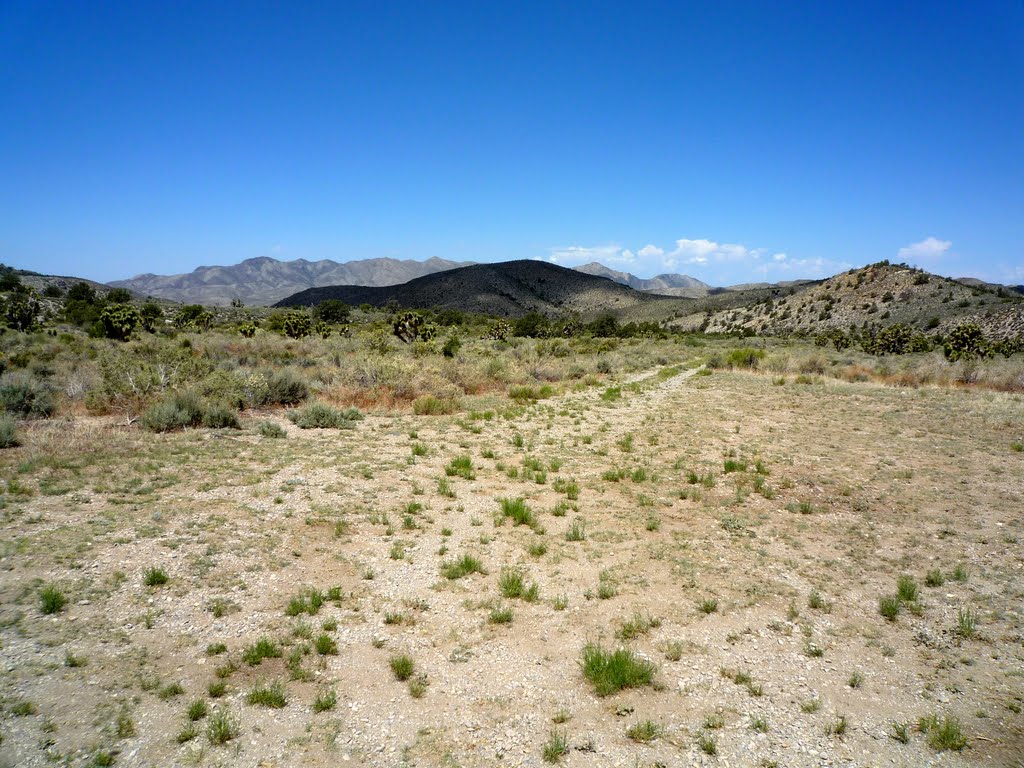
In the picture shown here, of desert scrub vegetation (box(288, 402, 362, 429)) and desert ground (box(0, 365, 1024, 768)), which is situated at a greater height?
desert scrub vegetation (box(288, 402, 362, 429))

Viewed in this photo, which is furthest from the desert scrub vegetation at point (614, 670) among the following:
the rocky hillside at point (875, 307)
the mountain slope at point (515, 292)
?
the mountain slope at point (515, 292)

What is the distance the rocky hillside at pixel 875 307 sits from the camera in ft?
160

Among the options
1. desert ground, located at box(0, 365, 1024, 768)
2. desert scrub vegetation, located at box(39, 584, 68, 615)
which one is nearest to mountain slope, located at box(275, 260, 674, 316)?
desert ground, located at box(0, 365, 1024, 768)

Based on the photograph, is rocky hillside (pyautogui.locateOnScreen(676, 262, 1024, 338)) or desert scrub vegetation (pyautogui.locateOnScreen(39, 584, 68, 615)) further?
rocky hillside (pyautogui.locateOnScreen(676, 262, 1024, 338))

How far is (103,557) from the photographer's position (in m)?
6.20

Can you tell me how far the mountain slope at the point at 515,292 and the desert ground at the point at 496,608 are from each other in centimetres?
9746

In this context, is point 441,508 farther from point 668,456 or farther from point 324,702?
point 668,456

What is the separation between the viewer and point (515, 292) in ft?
404

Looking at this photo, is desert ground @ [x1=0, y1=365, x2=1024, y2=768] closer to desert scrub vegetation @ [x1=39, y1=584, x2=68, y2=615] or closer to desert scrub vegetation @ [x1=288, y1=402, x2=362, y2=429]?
desert scrub vegetation @ [x1=39, y1=584, x2=68, y2=615]

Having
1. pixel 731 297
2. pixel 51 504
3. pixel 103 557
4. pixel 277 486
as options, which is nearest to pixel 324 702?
pixel 103 557

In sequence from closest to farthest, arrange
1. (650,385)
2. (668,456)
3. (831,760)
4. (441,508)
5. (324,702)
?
1. (831,760)
2. (324,702)
3. (441,508)
4. (668,456)
5. (650,385)

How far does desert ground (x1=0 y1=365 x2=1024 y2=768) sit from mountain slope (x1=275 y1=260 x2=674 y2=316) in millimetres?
97456

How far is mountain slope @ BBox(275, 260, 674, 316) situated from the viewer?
Answer: 11325 centimetres

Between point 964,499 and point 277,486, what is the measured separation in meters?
12.2
